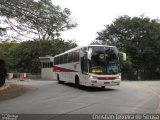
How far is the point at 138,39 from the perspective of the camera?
65.8 m

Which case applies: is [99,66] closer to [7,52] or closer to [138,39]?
[7,52]

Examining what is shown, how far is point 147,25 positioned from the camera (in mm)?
65062

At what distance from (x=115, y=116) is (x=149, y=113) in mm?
1530

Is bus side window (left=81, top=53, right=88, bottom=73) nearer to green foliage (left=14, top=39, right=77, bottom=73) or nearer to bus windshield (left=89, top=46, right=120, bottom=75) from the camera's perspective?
bus windshield (left=89, top=46, right=120, bottom=75)

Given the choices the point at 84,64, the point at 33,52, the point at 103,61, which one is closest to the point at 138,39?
the point at 33,52

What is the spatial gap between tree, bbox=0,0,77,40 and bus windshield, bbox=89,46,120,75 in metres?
2.88

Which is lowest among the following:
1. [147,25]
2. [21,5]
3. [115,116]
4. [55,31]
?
[115,116]

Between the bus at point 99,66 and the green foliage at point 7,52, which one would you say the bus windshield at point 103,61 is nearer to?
the bus at point 99,66

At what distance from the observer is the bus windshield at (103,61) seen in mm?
22453

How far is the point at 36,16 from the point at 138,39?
46043 millimetres

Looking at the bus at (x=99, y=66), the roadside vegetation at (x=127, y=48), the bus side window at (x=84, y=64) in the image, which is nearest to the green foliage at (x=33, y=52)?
the roadside vegetation at (x=127, y=48)

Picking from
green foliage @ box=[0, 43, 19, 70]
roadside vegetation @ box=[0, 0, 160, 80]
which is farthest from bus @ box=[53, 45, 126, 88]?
roadside vegetation @ box=[0, 0, 160, 80]

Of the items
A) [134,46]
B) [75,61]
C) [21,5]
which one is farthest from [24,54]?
[21,5]

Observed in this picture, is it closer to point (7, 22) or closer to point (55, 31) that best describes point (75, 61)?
point (55, 31)
